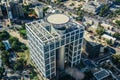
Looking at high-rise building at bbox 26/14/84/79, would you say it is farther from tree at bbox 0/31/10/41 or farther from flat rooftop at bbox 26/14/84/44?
tree at bbox 0/31/10/41

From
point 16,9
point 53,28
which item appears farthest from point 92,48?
point 16,9

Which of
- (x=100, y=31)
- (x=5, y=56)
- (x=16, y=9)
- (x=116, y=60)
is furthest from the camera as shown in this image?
(x=16, y=9)

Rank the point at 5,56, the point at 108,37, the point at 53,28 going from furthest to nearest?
the point at 108,37, the point at 5,56, the point at 53,28

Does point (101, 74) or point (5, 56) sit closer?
point (101, 74)

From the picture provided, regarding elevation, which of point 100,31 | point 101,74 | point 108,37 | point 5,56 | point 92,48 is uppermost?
point 100,31

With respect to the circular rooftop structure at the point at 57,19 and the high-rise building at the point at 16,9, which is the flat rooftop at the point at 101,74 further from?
the high-rise building at the point at 16,9

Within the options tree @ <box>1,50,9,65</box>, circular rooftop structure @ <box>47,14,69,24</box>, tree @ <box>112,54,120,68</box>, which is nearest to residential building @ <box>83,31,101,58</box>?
tree @ <box>112,54,120,68</box>

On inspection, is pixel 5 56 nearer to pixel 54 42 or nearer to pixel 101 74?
pixel 54 42

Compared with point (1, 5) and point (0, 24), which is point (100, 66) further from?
point (1, 5)
